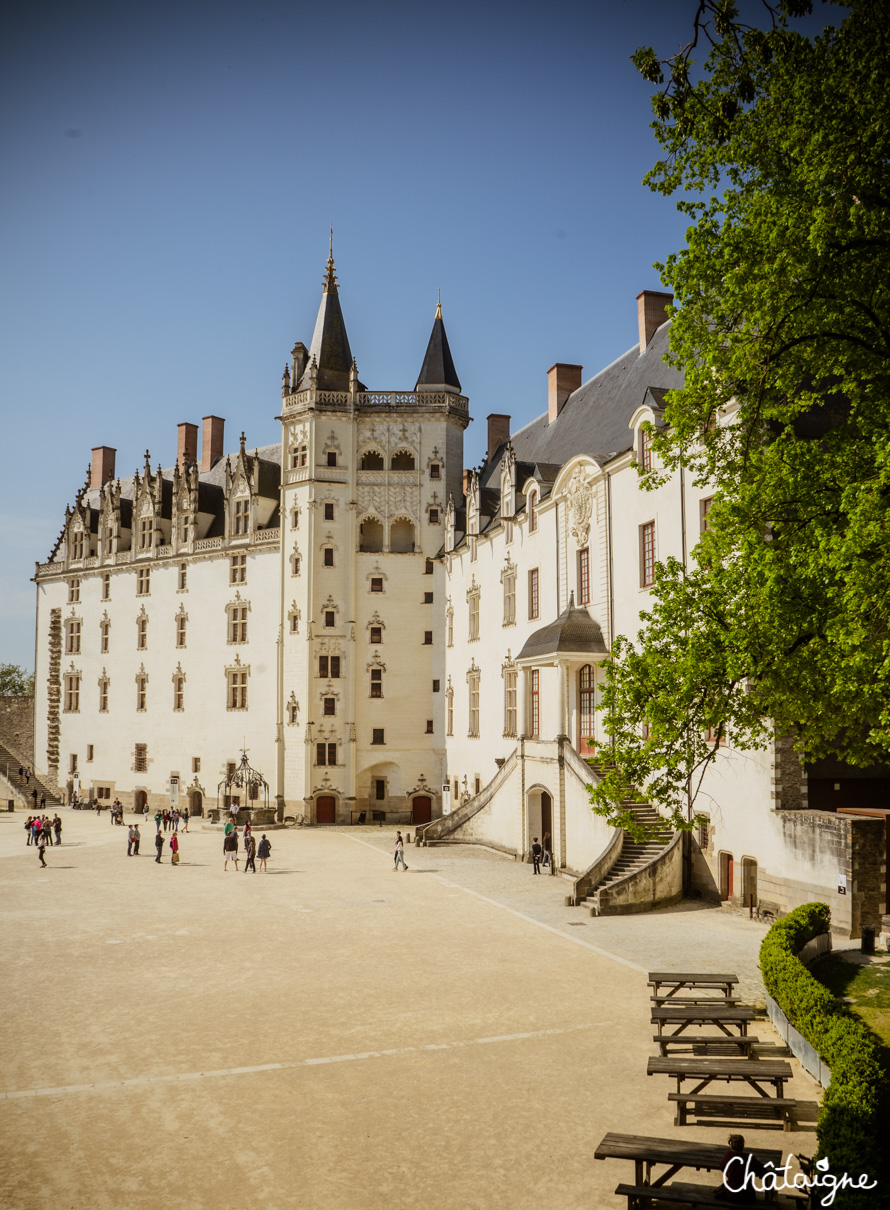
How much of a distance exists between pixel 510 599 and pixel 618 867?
51.6 feet

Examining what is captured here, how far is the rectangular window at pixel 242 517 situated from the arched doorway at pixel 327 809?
1541 cm

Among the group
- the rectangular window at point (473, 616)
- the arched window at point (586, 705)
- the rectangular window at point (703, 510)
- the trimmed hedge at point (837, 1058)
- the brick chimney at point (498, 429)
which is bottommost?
the trimmed hedge at point (837, 1058)

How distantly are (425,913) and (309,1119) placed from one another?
42.2 ft

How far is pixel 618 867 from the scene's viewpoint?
25516 mm

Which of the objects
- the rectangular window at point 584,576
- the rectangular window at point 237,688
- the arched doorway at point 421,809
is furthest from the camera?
the rectangular window at point 237,688

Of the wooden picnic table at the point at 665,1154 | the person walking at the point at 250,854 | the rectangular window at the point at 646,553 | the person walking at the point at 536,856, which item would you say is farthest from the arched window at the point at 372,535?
the wooden picnic table at the point at 665,1154

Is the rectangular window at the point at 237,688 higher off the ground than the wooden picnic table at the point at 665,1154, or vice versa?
the rectangular window at the point at 237,688

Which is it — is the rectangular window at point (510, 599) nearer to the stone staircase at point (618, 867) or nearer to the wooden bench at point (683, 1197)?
the stone staircase at point (618, 867)

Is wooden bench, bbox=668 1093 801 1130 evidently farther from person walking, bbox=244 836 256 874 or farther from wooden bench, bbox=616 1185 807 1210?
person walking, bbox=244 836 256 874

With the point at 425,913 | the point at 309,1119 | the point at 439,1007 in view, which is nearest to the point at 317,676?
the point at 425,913

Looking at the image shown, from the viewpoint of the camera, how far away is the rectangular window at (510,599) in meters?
39.0

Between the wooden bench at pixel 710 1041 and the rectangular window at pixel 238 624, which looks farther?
the rectangular window at pixel 238 624

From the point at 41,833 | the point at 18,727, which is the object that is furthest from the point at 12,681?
the point at 41,833

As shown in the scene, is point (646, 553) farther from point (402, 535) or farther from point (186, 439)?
point (186, 439)
